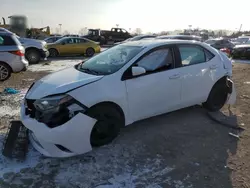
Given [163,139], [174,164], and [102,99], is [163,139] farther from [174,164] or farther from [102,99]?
[102,99]

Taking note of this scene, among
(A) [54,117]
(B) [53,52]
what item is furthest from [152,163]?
(B) [53,52]

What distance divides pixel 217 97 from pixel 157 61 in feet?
5.95

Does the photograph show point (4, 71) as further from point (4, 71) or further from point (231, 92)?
point (231, 92)

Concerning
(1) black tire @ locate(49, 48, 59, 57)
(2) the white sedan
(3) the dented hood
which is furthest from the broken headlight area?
(1) black tire @ locate(49, 48, 59, 57)

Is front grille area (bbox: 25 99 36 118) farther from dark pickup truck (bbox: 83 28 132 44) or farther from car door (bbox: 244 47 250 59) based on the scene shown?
dark pickup truck (bbox: 83 28 132 44)

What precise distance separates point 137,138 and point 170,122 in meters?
0.96

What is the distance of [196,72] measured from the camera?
186 inches

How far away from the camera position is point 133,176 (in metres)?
3.13

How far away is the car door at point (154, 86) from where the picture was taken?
398cm

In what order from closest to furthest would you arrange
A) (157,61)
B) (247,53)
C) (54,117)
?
(54,117), (157,61), (247,53)

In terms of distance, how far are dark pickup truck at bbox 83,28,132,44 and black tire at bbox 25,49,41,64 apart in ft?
70.4

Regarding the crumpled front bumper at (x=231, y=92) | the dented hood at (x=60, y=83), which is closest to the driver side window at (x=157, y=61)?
the dented hood at (x=60, y=83)

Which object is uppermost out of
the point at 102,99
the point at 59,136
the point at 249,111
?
the point at 102,99

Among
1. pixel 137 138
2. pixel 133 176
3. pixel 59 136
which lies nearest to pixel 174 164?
pixel 133 176
